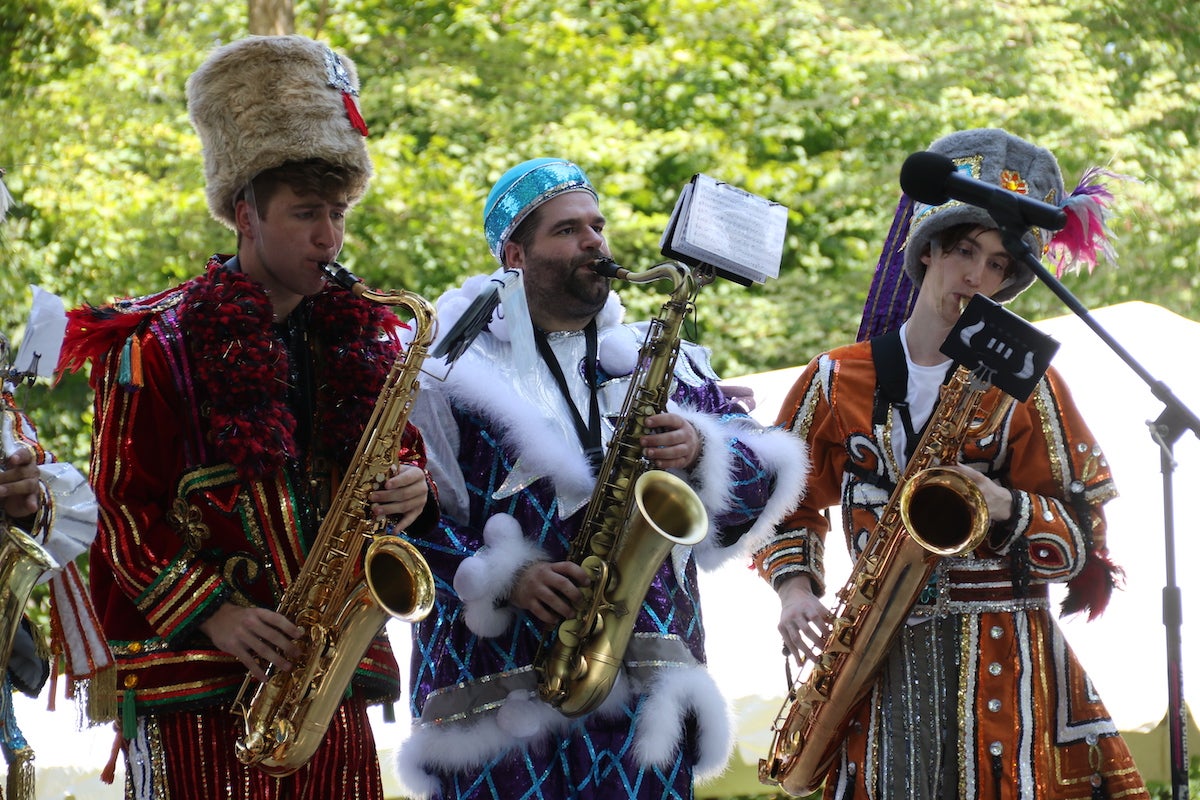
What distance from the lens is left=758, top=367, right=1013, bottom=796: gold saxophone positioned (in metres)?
3.86

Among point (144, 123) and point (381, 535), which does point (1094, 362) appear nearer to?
point (381, 535)

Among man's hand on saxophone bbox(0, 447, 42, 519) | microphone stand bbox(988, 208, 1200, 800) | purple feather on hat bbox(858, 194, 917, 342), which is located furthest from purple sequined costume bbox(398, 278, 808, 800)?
man's hand on saxophone bbox(0, 447, 42, 519)

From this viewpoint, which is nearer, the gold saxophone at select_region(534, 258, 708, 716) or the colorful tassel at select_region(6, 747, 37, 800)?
the colorful tassel at select_region(6, 747, 37, 800)

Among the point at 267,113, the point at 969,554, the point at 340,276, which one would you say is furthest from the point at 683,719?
the point at 267,113

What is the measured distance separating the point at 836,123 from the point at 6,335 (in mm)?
12497

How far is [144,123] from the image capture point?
1261cm

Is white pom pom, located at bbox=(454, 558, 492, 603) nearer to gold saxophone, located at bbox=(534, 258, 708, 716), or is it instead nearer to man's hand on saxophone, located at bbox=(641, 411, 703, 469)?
gold saxophone, located at bbox=(534, 258, 708, 716)

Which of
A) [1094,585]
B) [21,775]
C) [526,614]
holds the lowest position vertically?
[21,775]

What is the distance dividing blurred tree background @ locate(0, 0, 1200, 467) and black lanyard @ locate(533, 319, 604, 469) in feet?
27.6

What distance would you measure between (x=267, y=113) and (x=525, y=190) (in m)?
0.87

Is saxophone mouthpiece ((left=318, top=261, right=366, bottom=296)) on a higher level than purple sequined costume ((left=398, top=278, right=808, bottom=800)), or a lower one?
higher

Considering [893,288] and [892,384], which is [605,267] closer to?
[892,384]

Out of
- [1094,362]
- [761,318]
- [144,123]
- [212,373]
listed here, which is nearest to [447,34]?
[144,123]

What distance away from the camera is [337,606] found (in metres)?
3.51
